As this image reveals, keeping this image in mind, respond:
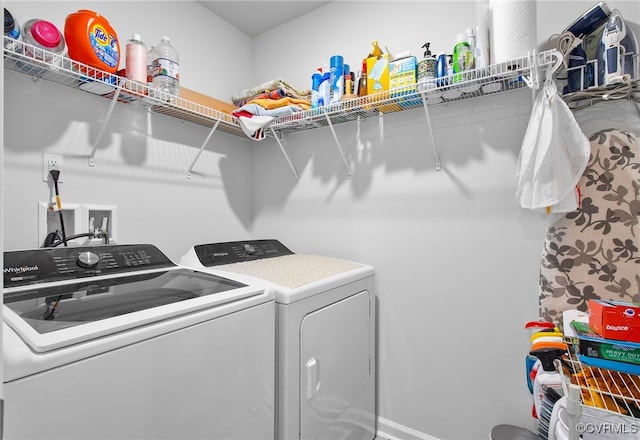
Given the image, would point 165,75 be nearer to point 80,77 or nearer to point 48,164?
point 80,77

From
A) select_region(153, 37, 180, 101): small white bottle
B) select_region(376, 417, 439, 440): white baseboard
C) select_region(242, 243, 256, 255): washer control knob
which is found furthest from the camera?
select_region(242, 243, 256, 255): washer control knob

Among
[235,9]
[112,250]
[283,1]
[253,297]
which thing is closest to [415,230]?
[253,297]

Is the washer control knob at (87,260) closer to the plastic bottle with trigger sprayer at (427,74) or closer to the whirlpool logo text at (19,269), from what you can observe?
the whirlpool logo text at (19,269)

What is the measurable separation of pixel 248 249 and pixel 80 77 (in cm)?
123

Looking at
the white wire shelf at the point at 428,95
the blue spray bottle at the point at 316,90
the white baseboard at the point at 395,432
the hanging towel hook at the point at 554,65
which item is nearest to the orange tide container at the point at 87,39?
the white wire shelf at the point at 428,95

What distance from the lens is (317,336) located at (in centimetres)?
155

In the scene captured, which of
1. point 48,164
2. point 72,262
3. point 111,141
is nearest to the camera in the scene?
point 72,262

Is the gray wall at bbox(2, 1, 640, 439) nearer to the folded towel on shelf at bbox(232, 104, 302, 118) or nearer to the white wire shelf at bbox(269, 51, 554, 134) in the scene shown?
the white wire shelf at bbox(269, 51, 554, 134)

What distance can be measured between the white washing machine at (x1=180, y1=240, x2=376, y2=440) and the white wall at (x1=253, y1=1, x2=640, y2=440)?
0.23 m

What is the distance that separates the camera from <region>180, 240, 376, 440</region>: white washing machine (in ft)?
4.62

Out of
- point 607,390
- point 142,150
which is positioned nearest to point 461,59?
point 607,390

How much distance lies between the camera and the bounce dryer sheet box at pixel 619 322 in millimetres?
986

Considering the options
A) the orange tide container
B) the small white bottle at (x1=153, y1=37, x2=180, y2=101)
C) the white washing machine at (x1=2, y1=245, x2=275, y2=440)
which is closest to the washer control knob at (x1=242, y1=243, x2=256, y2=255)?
the white washing machine at (x1=2, y1=245, x2=275, y2=440)

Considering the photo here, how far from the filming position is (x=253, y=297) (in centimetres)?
130
